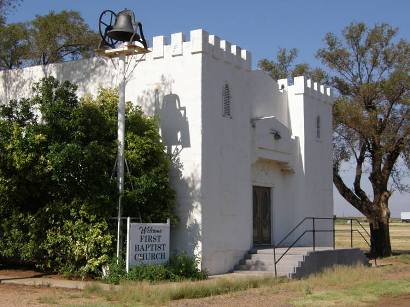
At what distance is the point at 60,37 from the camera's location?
3256 centimetres

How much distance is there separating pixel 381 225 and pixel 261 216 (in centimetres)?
992

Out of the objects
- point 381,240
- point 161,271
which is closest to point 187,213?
point 161,271

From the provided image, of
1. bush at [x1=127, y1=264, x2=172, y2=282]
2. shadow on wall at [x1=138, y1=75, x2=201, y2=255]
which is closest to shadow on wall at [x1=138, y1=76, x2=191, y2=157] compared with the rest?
shadow on wall at [x1=138, y1=75, x2=201, y2=255]

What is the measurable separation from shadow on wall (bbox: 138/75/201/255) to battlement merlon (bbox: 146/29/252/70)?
87 centimetres

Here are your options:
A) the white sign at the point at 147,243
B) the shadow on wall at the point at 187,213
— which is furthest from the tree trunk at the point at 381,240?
the white sign at the point at 147,243

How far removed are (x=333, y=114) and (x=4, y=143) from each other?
17730 millimetres

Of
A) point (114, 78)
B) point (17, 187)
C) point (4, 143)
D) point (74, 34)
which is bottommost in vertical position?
point (17, 187)

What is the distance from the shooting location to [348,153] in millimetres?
31375

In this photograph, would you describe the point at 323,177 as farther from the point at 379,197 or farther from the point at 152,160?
the point at 152,160

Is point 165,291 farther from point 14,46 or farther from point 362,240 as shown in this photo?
point 362,240

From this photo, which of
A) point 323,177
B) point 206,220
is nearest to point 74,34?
point 323,177

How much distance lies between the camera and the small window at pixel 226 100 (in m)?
20.5

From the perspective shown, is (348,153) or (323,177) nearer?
(323,177)

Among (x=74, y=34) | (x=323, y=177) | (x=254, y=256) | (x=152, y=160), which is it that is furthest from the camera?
(x=74, y=34)
